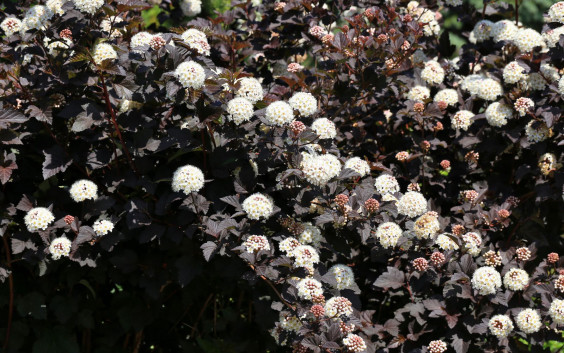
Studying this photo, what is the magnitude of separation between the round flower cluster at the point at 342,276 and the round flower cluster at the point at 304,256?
161 millimetres

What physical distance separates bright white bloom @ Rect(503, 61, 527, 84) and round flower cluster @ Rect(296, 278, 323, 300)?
1.45 metres

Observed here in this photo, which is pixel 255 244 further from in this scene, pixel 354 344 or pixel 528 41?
pixel 528 41

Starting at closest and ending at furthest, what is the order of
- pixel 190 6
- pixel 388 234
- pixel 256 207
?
1. pixel 256 207
2. pixel 388 234
3. pixel 190 6

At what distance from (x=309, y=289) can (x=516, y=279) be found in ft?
2.90

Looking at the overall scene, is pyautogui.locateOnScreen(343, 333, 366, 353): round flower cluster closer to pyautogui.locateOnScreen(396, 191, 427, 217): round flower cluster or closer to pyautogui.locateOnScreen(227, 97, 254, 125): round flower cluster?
pyautogui.locateOnScreen(396, 191, 427, 217): round flower cluster

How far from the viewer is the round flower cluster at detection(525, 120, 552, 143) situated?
9.71 ft

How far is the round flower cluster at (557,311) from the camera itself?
7.91 ft

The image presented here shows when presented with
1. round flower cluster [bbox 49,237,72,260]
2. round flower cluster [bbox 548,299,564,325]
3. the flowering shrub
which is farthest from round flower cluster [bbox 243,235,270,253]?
round flower cluster [bbox 548,299,564,325]

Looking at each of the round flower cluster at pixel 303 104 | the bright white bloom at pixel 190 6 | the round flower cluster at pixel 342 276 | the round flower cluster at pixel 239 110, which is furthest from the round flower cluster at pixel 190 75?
the bright white bloom at pixel 190 6

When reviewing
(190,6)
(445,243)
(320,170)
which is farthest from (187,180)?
(190,6)

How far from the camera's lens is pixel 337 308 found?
2.23 meters

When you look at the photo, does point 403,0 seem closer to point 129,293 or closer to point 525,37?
point 525,37

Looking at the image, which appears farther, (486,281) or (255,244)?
(486,281)

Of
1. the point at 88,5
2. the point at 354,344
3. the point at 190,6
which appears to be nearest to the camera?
the point at 354,344
